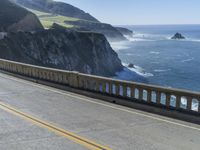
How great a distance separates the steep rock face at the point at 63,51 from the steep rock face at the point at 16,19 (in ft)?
36.4

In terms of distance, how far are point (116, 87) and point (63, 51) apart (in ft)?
175

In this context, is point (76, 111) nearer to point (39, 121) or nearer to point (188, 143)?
point (39, 121)

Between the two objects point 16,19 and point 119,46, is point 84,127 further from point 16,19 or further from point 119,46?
point 119,46

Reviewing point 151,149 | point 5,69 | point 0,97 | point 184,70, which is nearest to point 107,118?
point 151,149

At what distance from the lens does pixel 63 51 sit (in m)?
65.2

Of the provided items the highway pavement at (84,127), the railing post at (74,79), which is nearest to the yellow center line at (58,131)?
the highway pavement at (84,127)

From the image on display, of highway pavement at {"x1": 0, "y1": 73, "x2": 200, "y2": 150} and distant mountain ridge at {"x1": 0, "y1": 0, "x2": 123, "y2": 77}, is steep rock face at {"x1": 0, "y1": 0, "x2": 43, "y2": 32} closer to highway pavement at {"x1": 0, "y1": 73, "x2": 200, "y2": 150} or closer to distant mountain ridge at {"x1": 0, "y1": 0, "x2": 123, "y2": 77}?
distant mountain ridge at {"x1": 0, "y1": 0, "x2": 123, "y2": 77}

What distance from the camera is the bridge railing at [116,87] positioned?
34.4ft

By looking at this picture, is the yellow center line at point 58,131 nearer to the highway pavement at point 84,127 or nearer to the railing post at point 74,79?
the highway pavement at point 84,127

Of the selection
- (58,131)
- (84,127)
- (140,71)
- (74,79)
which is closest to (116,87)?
(74,79)

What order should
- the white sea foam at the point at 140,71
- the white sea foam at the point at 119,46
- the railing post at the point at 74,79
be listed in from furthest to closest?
the white sea foam at the point at 119,46
the white sea foam at the point at 140,71
the railing post at the point at 74,79

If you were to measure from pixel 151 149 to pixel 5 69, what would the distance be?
15.5 metres

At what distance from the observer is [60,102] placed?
12.7 m

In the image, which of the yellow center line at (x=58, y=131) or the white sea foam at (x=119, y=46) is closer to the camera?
the yellow center line at (x=58, y=131)
